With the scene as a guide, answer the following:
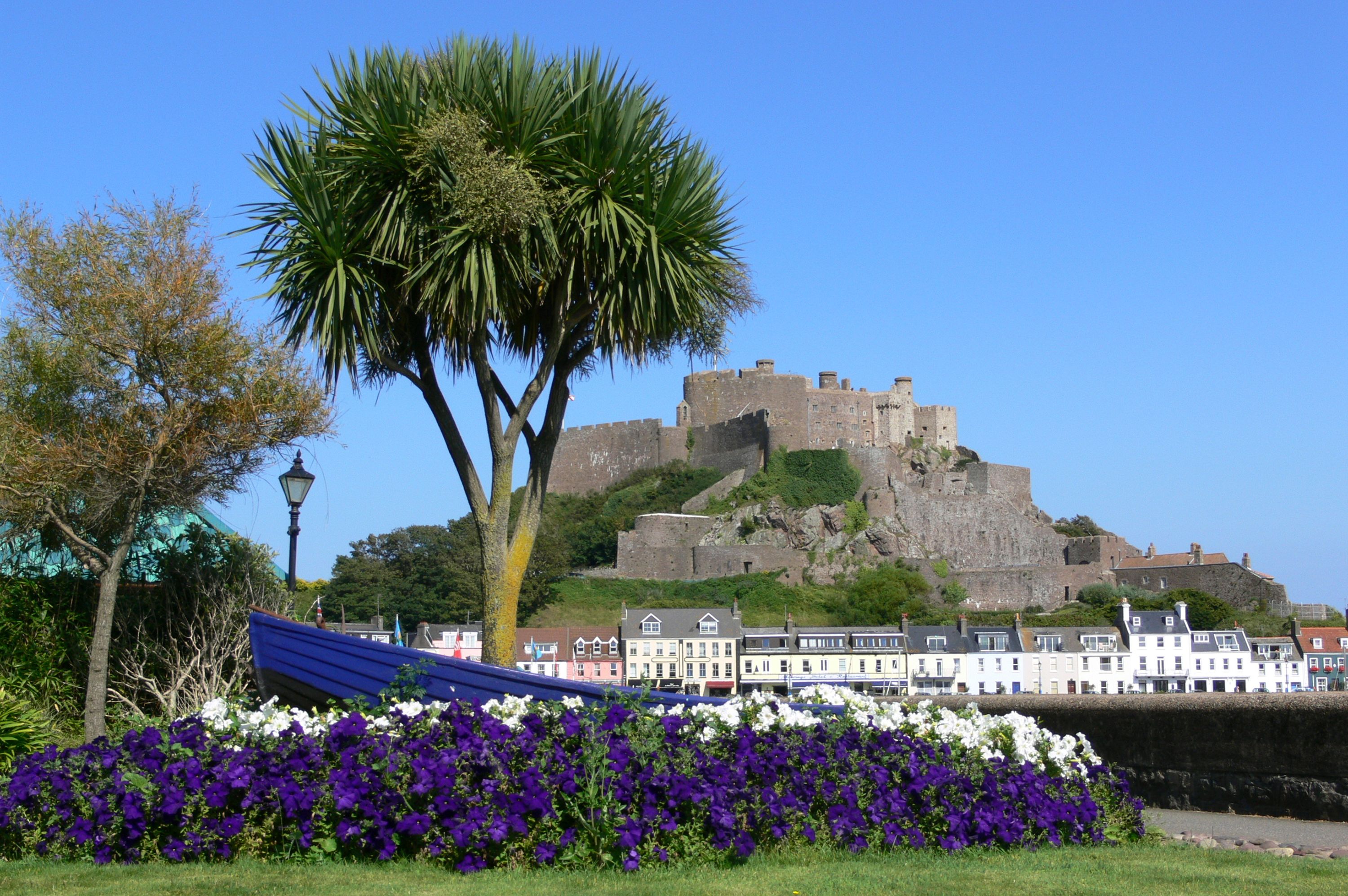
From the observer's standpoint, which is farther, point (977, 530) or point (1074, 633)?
point (977, 530)

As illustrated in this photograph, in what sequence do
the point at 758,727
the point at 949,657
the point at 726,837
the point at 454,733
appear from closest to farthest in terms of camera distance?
the point at 726,837
the point at 454,733
the point at 758,727
the point at 949,657

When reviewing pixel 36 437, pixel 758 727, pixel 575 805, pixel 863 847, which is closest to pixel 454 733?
pixel 575 805

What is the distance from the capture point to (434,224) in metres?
8.83

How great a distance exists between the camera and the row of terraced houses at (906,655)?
185 ft

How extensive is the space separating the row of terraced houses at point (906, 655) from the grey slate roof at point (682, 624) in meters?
0.05

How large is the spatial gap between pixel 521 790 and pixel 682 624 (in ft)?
176

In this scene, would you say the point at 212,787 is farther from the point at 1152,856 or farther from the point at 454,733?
the point at 1152,856

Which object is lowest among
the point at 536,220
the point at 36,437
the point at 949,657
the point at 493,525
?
the point at 949,657

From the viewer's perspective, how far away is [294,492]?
10742 mm

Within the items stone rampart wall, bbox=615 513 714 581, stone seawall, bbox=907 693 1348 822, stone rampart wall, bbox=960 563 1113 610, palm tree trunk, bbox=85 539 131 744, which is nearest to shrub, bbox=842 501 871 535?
stone rampart wall, bbox=960 563 1113 610

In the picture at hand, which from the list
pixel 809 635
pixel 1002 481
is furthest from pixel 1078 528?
pixel 809 635

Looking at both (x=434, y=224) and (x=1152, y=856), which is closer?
(x=1152, y=856)

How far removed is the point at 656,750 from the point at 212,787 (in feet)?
6.70

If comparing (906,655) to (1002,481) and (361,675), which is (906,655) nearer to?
(1002,481)
